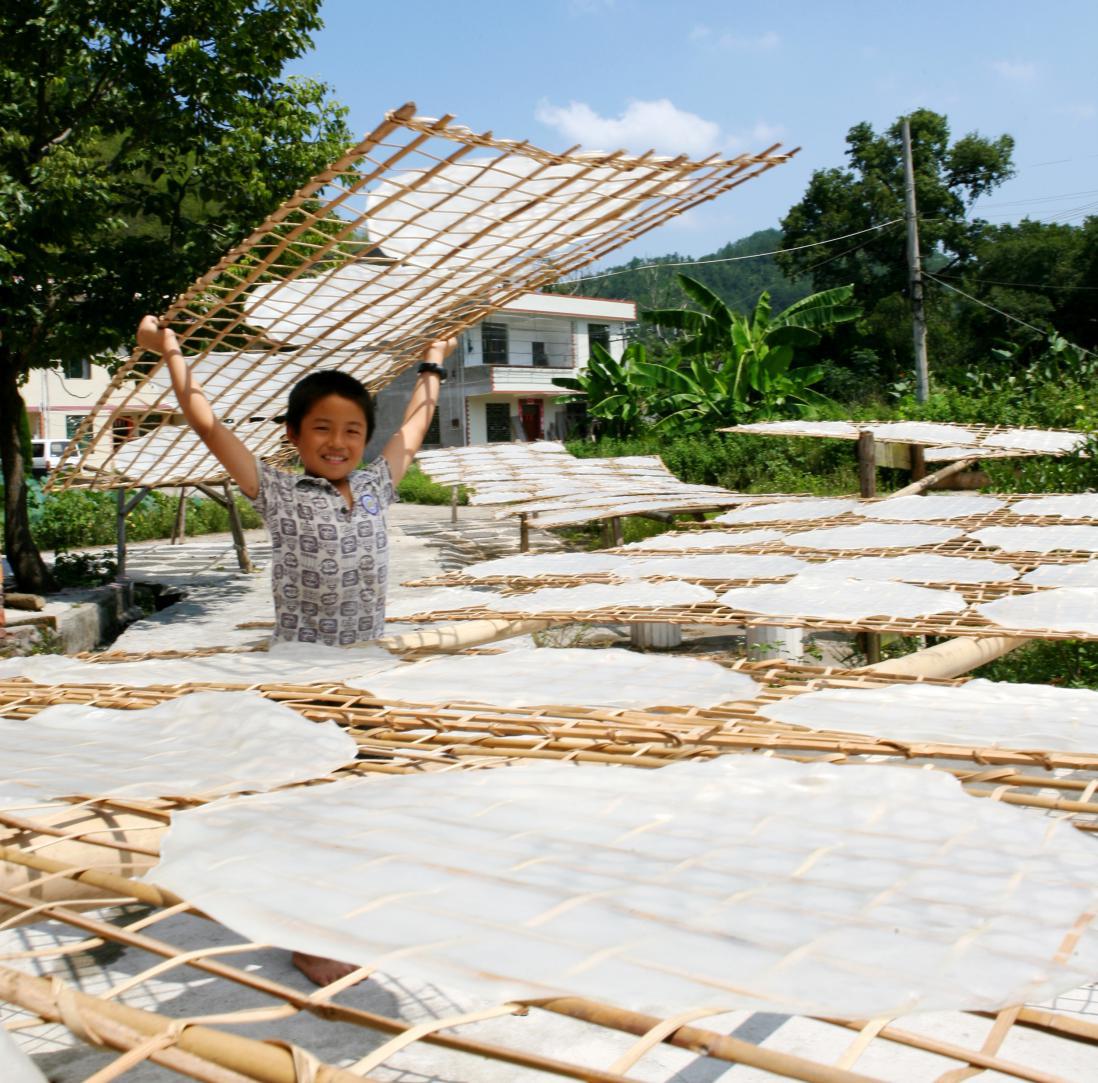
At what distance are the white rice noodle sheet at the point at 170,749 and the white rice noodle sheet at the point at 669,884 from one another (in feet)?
0.39

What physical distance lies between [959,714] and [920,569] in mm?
1612

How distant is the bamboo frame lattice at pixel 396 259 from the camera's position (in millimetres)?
3232

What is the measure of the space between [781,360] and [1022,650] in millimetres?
9578

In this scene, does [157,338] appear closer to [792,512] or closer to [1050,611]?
[1050,611]

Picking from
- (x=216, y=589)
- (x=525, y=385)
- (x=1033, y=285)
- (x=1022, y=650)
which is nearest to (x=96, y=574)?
(x=216, y=589)

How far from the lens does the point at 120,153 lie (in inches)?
251

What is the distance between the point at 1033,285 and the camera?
24406 mm

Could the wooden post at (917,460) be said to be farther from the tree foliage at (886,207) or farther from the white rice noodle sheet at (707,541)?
the tree foliage at (886,207)

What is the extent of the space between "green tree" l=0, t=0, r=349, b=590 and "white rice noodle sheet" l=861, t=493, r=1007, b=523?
153 inches

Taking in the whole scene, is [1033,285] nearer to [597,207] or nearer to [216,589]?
[216,589]

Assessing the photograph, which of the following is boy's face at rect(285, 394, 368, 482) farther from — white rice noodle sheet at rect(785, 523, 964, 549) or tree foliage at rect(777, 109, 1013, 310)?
tree foliage at rect(777, 109, 1013, 310)

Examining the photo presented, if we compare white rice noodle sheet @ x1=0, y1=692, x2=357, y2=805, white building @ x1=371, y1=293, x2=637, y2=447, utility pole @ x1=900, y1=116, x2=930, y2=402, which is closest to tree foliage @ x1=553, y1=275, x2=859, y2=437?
utility pole @ x1=900, y1=116, x2=930, y2=402

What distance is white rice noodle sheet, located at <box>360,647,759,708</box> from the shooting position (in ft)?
5.36

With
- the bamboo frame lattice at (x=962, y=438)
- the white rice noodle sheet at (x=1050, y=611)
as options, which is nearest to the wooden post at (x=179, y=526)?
the bamboo frame lattice at (x=962, y=438)
